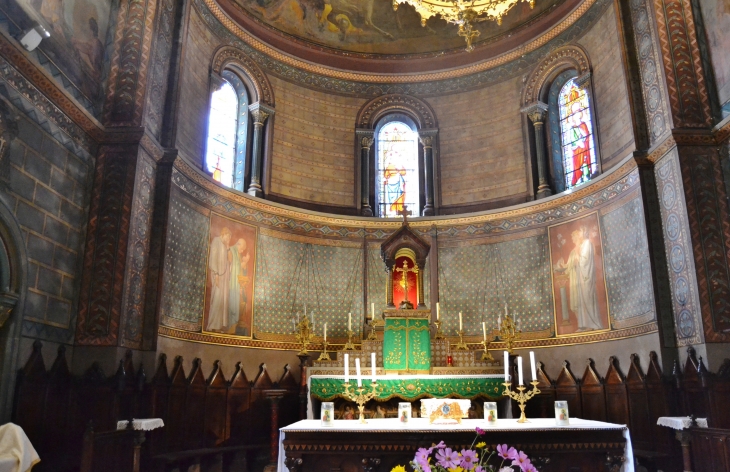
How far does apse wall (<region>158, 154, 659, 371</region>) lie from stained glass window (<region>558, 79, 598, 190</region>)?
1.23 metres

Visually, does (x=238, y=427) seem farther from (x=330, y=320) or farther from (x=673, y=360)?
(x=673, y=360)

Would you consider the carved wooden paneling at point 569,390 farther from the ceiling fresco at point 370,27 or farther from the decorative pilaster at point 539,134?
the ceiling fresco at point 370,27

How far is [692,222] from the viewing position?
11.8 meters

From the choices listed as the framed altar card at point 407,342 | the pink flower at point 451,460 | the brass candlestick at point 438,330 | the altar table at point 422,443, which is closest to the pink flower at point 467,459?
the pink flower at point 451,460

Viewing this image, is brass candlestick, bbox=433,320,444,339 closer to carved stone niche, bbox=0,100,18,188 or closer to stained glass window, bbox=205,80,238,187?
stained glass window, bbox=205,80,238,187

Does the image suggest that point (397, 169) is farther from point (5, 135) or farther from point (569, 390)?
point (5, 135)

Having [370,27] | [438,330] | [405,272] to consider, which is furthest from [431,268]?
[370,27]

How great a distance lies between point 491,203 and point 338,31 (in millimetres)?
7603

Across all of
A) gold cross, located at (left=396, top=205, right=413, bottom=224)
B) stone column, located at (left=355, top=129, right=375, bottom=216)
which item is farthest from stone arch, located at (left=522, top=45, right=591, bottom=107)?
stone column, located at (left=355, top=129, right=375, bottom=216)

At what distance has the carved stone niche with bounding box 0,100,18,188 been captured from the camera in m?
8.87

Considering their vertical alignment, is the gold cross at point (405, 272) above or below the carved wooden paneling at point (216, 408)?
above

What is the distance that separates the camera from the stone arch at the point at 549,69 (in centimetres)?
1684

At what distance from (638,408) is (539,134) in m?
8.27

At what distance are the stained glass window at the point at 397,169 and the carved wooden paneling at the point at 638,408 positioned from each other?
8080 mm
